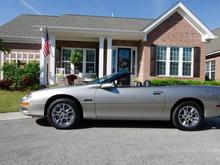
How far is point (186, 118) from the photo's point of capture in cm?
779

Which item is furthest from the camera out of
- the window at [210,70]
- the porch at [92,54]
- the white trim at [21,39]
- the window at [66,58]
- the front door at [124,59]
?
the window at [210,70]

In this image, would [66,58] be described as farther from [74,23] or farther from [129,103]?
[129,103]

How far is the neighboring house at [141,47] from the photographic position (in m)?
17.9

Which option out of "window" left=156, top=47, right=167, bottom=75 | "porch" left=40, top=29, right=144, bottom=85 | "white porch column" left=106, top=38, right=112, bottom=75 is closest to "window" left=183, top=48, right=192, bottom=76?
"window" left=156, top=47, right=167, bottom=75

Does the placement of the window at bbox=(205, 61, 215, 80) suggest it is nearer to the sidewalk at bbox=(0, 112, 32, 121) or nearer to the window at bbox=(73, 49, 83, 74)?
the window at bbox=(73, 49, 83, 74)

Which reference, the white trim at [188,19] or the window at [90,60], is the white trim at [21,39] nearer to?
the window at [90,60]

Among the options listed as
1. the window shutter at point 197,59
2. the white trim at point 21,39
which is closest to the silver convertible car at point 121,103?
the window shutter at point 197,59

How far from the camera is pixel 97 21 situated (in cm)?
2233

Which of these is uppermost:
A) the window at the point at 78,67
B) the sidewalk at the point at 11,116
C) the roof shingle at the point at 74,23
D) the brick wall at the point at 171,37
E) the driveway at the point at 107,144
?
the roof shingle at the point at 74,23

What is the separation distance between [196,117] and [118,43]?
482 inches

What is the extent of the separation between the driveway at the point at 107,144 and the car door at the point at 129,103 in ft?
1.30

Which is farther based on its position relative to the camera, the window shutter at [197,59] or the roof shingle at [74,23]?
the roof shingle at [74,23]

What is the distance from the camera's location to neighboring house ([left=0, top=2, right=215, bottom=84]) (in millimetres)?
17922

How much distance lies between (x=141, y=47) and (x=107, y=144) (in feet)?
44.4
